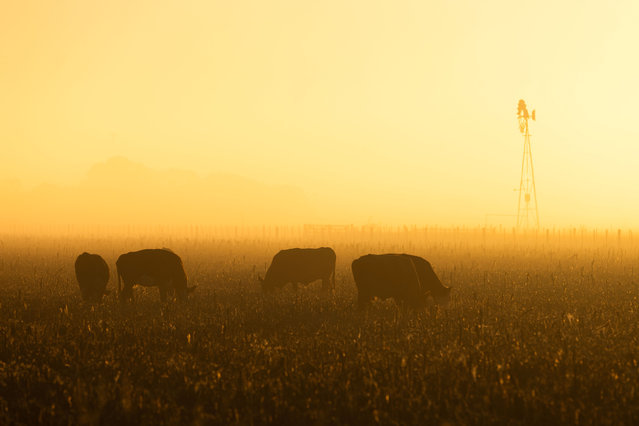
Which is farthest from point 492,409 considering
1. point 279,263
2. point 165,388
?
point 279,263

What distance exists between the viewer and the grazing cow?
14.3m

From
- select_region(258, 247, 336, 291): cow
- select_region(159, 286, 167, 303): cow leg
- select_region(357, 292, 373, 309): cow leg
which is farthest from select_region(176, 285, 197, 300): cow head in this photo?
select_region(357, 292, 373, 309): cow leg

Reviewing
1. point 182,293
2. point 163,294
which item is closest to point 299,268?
point 182,293

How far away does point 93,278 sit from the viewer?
1444 cm

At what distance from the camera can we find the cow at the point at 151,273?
47.4 feet

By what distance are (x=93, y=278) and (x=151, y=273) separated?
5.06 ft

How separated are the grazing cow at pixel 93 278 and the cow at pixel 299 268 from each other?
4.60m

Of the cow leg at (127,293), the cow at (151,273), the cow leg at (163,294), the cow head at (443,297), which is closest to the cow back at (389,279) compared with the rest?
the cow head at (443,297)

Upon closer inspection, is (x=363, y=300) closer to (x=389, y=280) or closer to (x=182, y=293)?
(x=389, y=280)

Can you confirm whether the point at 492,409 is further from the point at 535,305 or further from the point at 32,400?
the point at 535,305

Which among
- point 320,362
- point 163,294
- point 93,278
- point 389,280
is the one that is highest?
point 389,280

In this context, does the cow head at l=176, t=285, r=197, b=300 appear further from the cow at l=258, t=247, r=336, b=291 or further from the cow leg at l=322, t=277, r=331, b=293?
the cow leg at l=322, t=277, r=331, b=293

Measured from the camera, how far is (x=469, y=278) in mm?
19281

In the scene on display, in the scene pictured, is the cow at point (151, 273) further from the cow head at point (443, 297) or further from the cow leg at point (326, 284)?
the cow head at point (443, 297)
